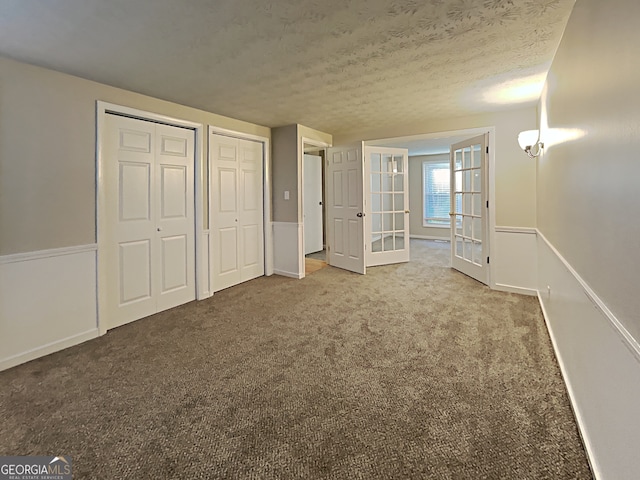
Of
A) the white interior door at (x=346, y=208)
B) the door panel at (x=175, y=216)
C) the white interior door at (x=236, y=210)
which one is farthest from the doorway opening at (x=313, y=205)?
the door panel at (x=175, y=216)

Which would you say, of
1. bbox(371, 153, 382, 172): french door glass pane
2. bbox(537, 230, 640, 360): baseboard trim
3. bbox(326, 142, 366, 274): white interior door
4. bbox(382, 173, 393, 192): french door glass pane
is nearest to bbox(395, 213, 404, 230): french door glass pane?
bbox(382, 173, 393, 192): french door glass pane

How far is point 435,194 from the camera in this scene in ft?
28.4

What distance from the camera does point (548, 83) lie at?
9.43 ft

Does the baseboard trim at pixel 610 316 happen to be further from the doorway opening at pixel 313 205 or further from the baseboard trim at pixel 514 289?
the doorway opening at pixel 313 205

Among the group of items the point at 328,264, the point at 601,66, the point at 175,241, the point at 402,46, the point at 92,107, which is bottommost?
the point at 328,264

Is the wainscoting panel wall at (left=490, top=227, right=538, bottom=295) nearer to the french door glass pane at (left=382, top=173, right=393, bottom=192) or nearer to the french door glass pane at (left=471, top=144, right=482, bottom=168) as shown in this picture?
the french door glass pane at (left=471, top=144, right=482, bottom=168)

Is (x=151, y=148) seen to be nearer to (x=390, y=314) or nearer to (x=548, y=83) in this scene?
(x=390, y=314)

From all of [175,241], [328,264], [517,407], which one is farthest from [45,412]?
[328,264]

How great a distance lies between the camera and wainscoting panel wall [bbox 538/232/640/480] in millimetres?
1054

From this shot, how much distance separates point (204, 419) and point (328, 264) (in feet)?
13.1

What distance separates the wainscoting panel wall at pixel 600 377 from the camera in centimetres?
105
